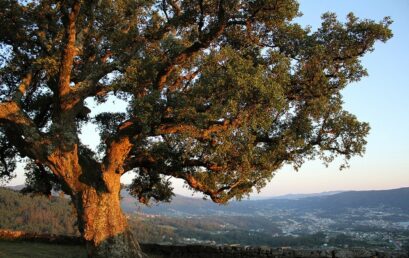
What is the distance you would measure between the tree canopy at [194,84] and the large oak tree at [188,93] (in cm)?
6

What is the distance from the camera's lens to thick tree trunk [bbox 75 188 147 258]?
17875mm

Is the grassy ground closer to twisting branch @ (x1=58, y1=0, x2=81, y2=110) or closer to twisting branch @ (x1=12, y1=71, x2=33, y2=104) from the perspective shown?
twisting branch @ (x1=12, y1=71, x2=33, y2=104)

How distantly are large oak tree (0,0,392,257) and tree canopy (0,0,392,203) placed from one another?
6 cm

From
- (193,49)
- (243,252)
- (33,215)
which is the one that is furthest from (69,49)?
(33,215)

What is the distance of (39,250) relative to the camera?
24703 millimetres

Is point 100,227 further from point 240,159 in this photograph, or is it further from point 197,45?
point 197,45

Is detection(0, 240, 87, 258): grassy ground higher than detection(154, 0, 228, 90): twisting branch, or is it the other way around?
detection(154, 0, 228, 90): twisting branch

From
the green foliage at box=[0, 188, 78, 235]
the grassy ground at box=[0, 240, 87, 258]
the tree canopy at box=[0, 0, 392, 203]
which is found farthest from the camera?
the green foliage at box=[0, 188, 78, 235]

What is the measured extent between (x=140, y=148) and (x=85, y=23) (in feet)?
25.3

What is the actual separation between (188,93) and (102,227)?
7.56 m

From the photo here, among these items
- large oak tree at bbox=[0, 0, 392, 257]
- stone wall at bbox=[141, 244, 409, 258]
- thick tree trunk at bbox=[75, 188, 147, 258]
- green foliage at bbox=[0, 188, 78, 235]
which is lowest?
green foliage at bbox=[0, 188, 78, 235]

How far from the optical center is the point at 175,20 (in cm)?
2019

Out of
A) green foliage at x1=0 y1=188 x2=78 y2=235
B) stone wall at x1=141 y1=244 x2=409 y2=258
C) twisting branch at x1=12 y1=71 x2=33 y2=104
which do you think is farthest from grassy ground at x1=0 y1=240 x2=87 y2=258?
green foliage at x1=0 y1=188 x2=78 y2=235

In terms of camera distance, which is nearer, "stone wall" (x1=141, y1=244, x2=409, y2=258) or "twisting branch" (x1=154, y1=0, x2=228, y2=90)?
"twisting branch" (x1=154, y1=0, x2=228, y2=90)
